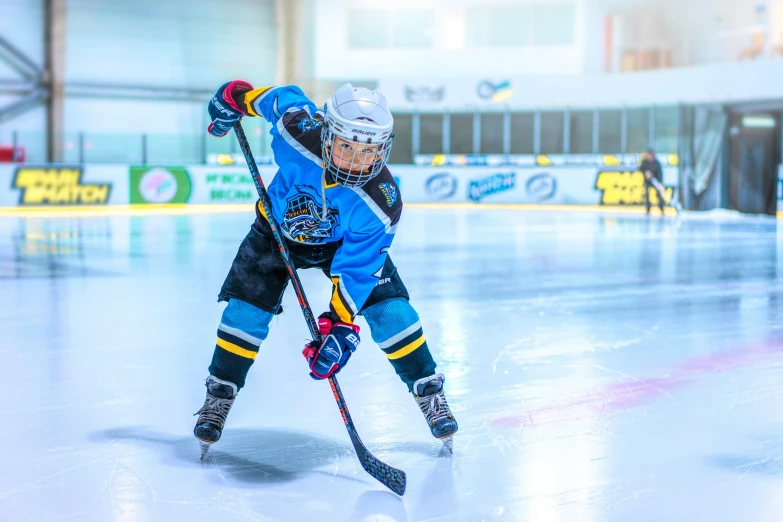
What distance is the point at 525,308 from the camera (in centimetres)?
587

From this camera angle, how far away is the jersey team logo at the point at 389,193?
2.71 meters

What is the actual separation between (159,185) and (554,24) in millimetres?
11035

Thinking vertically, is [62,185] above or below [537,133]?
below

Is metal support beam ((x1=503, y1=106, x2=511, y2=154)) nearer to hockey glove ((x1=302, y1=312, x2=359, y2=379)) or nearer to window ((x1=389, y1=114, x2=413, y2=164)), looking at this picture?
window ((x1=389, y1=114, x2=413, y2=164))

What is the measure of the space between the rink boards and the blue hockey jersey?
12.2 meters

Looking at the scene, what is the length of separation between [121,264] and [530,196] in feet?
48.4

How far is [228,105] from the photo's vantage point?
3.24m

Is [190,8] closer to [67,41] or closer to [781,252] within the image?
[67,41]

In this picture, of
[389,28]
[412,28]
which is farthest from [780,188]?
[389,28]

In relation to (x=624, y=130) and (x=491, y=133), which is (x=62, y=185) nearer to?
(x=491, y=133)

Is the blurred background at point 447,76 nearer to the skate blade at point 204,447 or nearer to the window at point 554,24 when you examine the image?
the window at point 554,24

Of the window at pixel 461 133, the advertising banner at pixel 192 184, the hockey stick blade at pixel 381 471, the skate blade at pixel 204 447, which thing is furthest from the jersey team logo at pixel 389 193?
the window at pixel 461 133

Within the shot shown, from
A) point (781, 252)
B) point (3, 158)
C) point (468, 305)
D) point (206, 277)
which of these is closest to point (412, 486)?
point (468, 305)

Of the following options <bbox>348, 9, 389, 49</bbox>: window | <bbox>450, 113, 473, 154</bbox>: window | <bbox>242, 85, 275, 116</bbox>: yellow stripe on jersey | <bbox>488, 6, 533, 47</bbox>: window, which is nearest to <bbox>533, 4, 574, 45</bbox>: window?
<bbox>488, 6, 533, 47</bbox>: window
